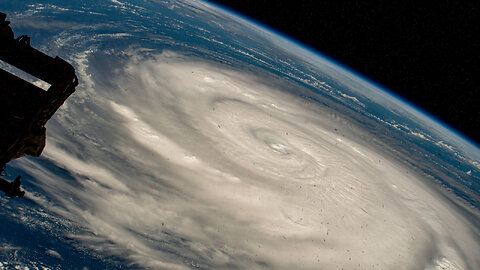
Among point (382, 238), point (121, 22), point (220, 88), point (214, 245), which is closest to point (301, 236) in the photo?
point (214, 245)

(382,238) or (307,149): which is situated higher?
(307,149)

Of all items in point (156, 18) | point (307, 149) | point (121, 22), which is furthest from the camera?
point (156, 18)

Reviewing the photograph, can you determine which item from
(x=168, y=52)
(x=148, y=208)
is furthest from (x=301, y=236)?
(x=168, y=52)

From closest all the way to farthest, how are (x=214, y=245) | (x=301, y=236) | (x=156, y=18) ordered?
(x=214, y=245) → (x=301, y=236) → (x=156, y=18)

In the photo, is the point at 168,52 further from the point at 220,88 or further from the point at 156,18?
the point at 156,18

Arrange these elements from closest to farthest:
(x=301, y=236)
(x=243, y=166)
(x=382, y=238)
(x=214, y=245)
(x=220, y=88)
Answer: (x=214, y=245) → (x=301, y=236) → (x=382, y=238) → (x=243, y=166) → (x=220, y=88)

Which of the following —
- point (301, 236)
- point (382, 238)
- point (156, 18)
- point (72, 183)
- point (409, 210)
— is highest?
point (156, 18)

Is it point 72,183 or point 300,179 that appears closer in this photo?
point 72,183

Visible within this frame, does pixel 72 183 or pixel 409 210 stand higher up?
pixel 409 210

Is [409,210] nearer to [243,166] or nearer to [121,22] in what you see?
[243,166]
